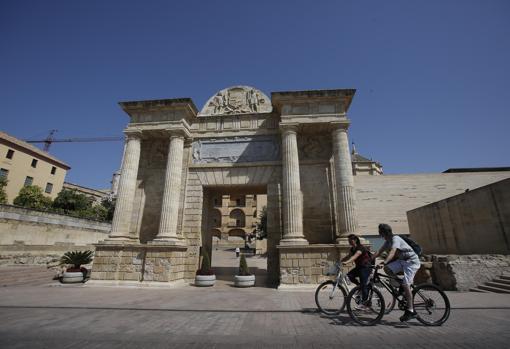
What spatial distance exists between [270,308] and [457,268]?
7811 mm

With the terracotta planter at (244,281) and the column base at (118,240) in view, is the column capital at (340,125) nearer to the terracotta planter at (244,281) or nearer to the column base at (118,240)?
the terracotta planter at (244,281)

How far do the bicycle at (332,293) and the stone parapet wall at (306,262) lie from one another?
4.08 meters

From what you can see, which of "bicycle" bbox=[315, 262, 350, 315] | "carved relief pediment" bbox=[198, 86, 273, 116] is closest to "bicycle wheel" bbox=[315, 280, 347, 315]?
"bicycle" bbox=[315, 262, 350, 315]

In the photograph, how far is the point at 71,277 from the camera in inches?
448

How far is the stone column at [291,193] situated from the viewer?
36.4 ft

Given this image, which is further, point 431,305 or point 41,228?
point 41,228

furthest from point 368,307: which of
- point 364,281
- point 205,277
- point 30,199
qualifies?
point 30,199

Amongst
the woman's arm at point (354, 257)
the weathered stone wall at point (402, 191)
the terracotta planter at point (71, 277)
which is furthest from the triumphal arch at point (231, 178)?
the weathered stone wall at point (402, 191)

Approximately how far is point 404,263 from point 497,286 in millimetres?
7056

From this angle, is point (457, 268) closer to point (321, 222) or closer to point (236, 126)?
point (321, 222)

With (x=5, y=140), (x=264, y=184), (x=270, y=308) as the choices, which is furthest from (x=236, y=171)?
(x=5, y=140)

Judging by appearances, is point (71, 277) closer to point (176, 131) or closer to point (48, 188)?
point (176, 131)

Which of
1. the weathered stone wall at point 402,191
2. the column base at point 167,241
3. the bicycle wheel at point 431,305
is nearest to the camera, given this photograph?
the bicycle wheel at point 431,305

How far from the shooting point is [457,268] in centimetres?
925
